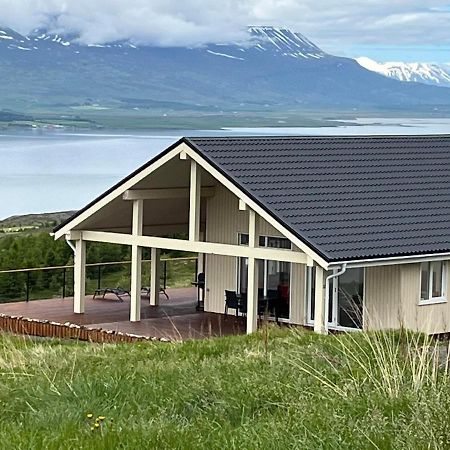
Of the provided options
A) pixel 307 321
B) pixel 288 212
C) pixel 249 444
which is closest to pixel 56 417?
pixel 249 444

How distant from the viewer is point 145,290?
2728cm

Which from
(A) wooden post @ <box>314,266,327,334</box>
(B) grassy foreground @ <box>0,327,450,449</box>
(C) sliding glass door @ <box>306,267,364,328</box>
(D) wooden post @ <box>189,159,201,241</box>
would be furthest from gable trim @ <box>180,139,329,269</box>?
(B) grassy foreground @ <box>0,327,450,449</box>

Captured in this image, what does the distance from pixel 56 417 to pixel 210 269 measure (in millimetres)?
15998

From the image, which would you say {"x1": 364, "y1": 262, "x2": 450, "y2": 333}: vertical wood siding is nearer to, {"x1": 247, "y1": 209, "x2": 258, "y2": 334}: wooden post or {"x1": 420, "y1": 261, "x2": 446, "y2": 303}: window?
{"x1": 420, "y1": 261, "x2": 446, "y2": 303}: window

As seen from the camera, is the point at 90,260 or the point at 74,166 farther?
the point at 74,166

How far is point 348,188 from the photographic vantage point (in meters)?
22.7

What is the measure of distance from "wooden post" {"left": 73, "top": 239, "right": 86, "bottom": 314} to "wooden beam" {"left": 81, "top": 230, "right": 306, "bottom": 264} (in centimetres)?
28

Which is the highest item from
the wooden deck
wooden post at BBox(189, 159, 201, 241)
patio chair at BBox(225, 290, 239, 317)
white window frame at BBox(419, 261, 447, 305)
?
wooden post at BBox(189, 159, 201, 241)

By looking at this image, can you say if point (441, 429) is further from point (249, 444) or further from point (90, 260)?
point (90, 260)

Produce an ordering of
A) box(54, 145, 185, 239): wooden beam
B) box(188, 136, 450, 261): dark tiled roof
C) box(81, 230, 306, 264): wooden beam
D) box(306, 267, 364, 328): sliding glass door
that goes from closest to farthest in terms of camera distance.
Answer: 1. box(81, 230, 306, 264): wooden beam
2. box(188, 136, 450, 261): dark tiled roof
3. box(306, 267, 364, 328): sliding glass door
4. box(54, 145, 185, 239): wooden beam

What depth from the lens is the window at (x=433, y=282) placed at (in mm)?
21547

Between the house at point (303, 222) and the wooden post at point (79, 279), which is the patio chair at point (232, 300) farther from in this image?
the wooden post at point (79, 279)

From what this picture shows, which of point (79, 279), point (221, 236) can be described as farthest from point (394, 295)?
point (79, 279)

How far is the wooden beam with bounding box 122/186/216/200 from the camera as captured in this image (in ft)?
75.8
